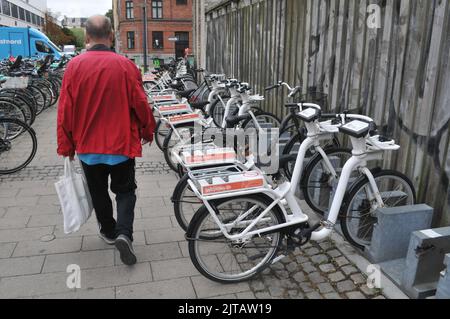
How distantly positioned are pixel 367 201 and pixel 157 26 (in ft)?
152

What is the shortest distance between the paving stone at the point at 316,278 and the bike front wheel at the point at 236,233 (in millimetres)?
354

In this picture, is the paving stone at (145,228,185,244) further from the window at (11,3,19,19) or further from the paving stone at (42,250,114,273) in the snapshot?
the window at (11,3,19,19)

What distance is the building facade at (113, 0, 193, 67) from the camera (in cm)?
4584

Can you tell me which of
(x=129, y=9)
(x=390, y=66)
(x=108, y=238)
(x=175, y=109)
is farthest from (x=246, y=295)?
(x=129, y=9)

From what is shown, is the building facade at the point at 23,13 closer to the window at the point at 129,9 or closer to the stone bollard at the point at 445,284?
the window at the point at 129,9

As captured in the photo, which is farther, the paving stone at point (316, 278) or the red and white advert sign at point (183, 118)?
the red and white advert sign at point (183, 118)

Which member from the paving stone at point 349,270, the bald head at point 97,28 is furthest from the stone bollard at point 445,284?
the bald head at point 97,28

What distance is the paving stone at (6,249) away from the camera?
3.60 meters

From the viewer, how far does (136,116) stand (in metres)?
3.32

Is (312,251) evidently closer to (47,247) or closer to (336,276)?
(336,276)

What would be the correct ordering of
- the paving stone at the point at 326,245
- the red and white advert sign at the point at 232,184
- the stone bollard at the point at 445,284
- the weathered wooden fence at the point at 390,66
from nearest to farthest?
the stone bollard at the point at 445,284
the red and white advert sign at the point at 232,184
the weathered wooden fence at the point at 390,66
the paving stone at the point at 326,245
